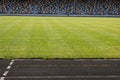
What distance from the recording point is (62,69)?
454 inches

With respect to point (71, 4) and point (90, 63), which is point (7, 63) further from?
point (71, 4)

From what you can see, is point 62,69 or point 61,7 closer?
point 62,69

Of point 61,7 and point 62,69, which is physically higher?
point 62,69

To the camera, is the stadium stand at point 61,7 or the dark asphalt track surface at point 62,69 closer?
the dark asphalt track surface at point 62,69

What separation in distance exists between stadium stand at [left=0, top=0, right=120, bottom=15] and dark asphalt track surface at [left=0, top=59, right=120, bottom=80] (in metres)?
68.1

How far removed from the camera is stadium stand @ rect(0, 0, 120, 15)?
81125 mm

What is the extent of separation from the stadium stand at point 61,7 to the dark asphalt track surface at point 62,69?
68079mm

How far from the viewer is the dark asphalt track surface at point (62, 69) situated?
Answer: 34.0 ft

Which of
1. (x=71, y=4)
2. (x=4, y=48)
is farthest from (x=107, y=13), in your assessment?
(x=4, y=48)

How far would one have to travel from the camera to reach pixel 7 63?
41.3ft

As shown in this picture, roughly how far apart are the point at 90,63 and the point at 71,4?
73.2 m

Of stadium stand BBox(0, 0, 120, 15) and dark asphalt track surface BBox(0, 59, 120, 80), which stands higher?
dark asphalt track surface BBox(0, 59, 120, 80)

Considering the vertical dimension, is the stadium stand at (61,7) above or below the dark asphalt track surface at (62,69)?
below

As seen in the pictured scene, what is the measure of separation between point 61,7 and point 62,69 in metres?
72.8
